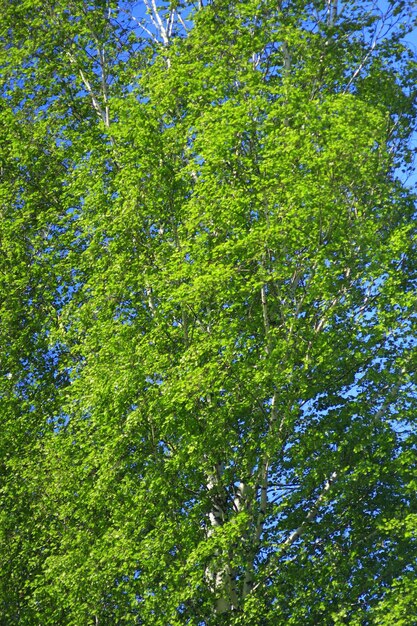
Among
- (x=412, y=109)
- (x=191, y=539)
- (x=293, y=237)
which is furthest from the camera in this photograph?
(x=412, y=109)

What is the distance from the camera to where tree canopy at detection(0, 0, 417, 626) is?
789 inches

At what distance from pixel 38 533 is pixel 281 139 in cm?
951

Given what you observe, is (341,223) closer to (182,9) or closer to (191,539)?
(191,539)

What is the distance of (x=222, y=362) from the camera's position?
2061 centimetres

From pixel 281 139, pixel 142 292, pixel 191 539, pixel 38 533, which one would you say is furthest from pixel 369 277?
pixel 38 533

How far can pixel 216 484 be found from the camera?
21.2 meters

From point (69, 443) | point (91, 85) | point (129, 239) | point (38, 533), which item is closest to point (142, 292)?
point (129, 239)

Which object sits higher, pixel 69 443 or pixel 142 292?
pixel 142 292

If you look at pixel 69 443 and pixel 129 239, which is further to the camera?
pixel 129 239

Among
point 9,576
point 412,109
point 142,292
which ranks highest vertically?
point 412,109

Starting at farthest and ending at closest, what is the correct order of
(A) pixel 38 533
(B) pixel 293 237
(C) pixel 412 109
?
(C) pixel 412 109, (A) pixel 38 533, (B) pixel 293 237

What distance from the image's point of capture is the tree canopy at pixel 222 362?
2003 centimetres

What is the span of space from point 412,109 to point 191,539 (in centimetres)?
1248

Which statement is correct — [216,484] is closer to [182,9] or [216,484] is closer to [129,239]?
[129,239]
